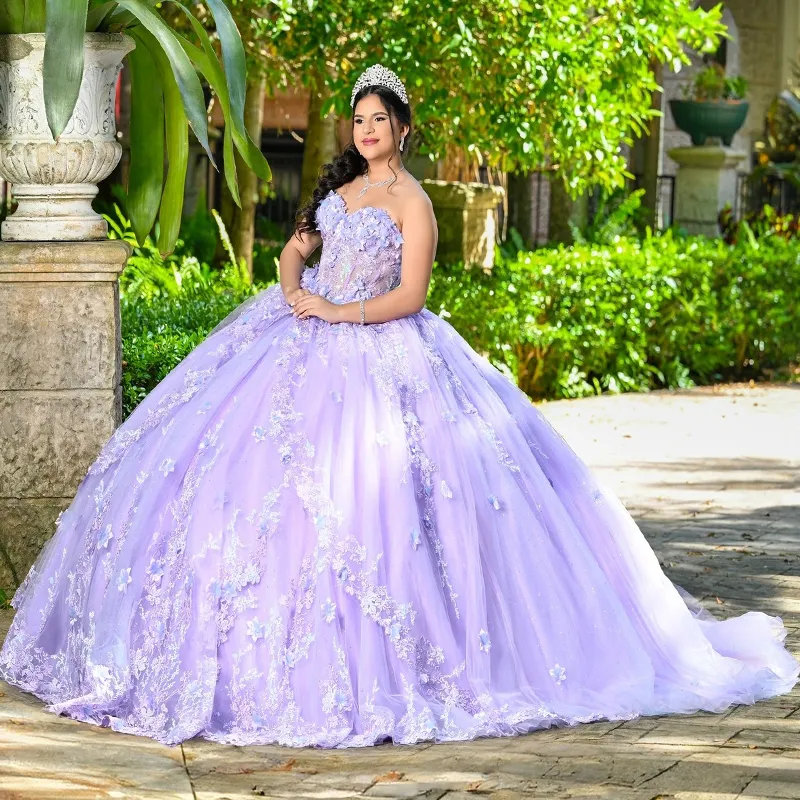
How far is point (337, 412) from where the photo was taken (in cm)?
418

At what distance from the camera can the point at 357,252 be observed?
4441 mm

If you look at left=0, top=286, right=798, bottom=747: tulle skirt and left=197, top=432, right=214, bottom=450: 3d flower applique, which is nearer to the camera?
Answer: left=0, top=286, right=798, bottom=747: tulle skirt

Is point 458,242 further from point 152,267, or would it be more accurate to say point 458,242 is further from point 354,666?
point 354,666

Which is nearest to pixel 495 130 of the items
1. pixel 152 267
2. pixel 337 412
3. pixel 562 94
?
pixel 562 94

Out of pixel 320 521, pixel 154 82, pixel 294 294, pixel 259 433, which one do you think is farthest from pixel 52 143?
pixel 320 521

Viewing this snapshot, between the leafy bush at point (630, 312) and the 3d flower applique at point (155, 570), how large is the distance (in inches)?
215

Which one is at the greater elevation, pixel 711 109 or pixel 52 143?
pixel 711 109

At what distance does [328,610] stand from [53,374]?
5.59 ft

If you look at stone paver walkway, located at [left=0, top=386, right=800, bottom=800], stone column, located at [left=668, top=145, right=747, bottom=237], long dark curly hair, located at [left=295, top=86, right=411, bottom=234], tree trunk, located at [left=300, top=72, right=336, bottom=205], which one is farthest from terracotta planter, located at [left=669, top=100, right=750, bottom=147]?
long dark curly hair, located at [left=295, top=86, right=411, bottom=234]

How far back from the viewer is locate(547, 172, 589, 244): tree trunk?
44.2 ft

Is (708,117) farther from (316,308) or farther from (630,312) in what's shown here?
(316,308)

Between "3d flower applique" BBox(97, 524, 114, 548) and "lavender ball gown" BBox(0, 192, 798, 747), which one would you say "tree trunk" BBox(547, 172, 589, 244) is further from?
"3d flower applique" BBox(97, 524, 114, 548)

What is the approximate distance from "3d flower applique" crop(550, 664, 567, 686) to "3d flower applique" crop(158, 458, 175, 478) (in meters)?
1.21

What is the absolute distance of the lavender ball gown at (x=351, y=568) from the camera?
3.85 meters
